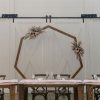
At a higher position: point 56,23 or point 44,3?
point 44,3

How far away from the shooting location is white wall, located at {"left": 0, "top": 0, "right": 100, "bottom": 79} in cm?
816

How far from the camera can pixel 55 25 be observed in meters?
8.23

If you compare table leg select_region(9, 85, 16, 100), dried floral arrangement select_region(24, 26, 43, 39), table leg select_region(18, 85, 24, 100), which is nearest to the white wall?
dried floral arrangement select_region(24, 26, 43, 39)

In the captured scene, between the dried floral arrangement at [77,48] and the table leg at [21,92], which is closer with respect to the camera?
the table leg at [21,92]

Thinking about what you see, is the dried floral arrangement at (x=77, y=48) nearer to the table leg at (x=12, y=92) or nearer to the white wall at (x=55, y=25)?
the white wall at (x=55, y=25)

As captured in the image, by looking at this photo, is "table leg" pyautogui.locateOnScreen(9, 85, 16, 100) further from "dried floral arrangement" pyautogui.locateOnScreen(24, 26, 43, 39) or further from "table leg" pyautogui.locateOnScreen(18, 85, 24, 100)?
"dried floral arrangement" pyautogui.locateOnScreen(24, 26, 43, 39)

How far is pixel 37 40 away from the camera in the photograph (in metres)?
8.19

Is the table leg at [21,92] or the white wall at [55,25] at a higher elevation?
the white wall at [55,25]

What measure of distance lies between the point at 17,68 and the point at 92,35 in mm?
2152

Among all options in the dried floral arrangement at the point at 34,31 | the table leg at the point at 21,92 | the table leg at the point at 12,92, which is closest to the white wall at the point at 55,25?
the dried floral arrangement at the point at 34,31

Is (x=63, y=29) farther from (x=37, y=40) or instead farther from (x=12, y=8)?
(x=12, y=8)

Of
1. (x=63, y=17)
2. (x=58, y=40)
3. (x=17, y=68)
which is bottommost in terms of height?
(x=17, y=68)

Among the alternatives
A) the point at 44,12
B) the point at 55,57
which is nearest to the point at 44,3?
the point at 44,12

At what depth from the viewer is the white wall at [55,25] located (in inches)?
321
